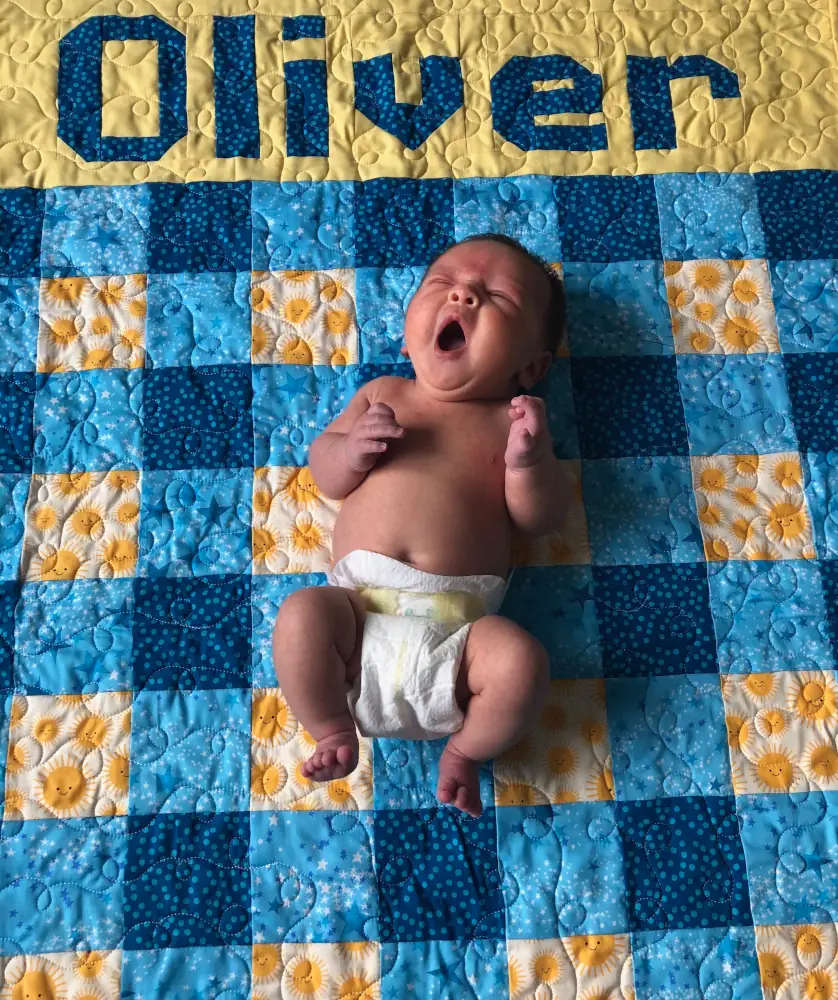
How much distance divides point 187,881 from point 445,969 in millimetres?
324

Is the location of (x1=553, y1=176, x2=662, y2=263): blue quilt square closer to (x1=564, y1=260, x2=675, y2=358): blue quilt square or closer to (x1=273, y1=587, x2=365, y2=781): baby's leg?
(x1=564, y1=260, x2=675, y2=358): blue quilt square

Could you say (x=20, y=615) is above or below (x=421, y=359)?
below

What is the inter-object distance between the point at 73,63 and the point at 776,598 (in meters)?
1.32

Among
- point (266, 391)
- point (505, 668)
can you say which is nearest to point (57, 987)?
point (505, 668)

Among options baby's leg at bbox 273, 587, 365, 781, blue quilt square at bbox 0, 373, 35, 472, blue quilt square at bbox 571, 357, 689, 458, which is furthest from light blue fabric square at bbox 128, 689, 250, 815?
blue quilt square at bbox 571, 357, 689, 458

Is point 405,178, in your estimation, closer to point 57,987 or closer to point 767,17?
point 767,17

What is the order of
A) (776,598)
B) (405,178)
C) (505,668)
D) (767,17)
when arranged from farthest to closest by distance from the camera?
(767,17) < (405,178) < (776,598) < (505,668)

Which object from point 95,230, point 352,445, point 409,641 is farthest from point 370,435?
point 95,230

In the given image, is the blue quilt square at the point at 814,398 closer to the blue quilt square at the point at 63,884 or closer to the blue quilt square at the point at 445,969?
the blue quilt square at the point at 445,969

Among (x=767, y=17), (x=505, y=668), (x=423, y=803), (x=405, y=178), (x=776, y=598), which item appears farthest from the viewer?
(x=767, y=17)

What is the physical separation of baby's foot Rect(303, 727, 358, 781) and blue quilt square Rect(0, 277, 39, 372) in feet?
2.29

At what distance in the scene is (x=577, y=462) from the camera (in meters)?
1.34

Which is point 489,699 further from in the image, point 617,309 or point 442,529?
point 617,309

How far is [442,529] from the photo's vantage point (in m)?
1.18
